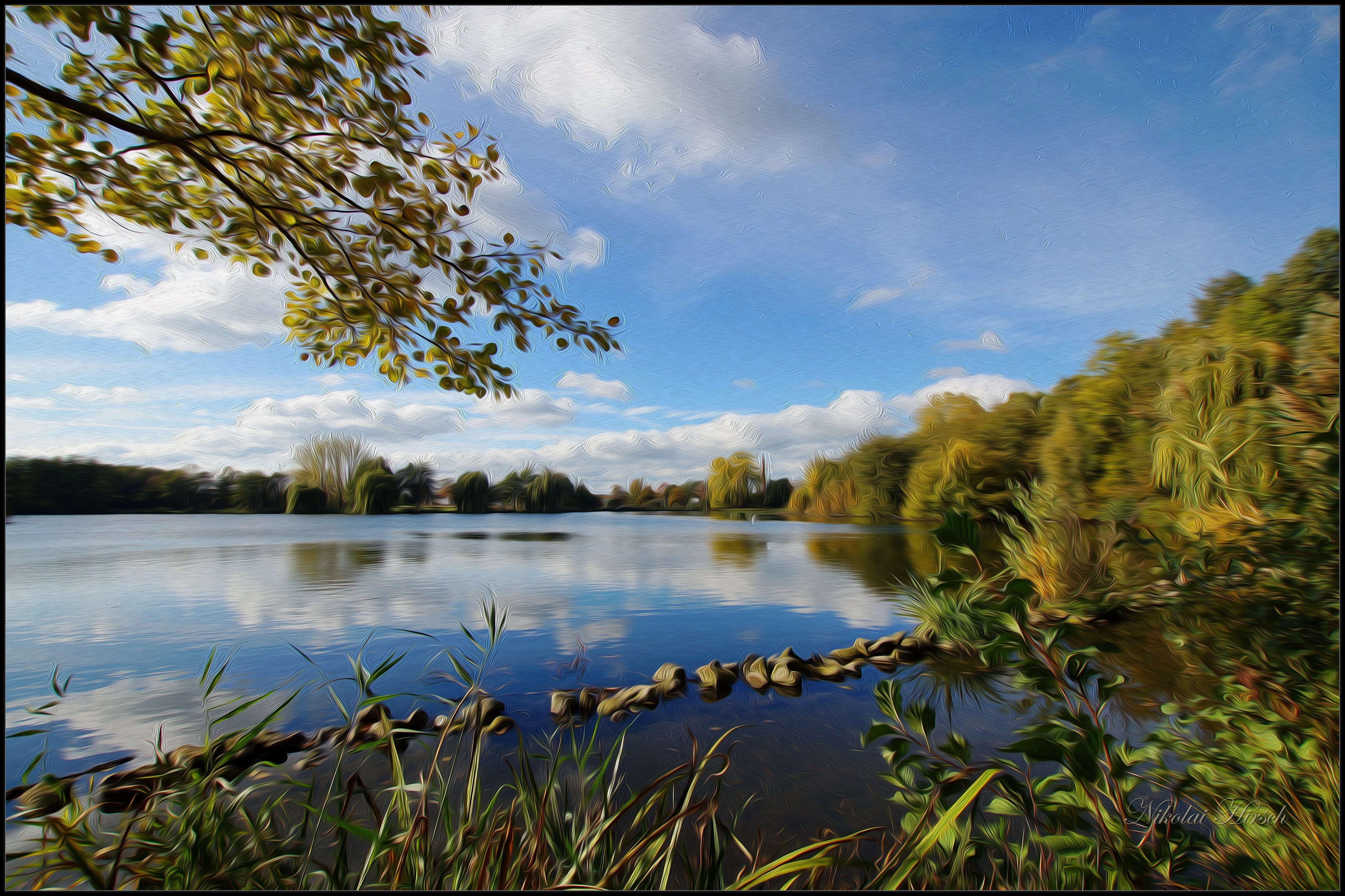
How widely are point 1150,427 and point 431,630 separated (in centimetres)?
578

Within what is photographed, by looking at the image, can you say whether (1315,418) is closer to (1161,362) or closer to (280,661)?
(1161,362)

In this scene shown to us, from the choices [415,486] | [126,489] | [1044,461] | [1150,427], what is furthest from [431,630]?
[1150,427]

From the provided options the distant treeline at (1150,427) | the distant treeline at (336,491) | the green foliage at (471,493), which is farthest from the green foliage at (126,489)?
the distant treeline at (1150,427)

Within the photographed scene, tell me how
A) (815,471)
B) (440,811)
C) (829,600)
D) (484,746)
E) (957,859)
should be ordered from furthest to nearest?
(829,600), (815,471), (484,746), (440,811), (957,859)

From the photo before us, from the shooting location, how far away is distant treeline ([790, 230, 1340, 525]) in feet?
6.79

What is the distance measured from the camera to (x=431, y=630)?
10.5ft

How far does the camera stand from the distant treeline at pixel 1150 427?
2.07 m

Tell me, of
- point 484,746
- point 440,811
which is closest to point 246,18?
point 440,811

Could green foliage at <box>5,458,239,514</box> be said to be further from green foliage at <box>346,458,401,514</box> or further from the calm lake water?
green foliage at <box>346,458,401,514</box>

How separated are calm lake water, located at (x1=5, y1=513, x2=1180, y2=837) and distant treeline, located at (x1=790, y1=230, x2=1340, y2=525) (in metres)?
0.66

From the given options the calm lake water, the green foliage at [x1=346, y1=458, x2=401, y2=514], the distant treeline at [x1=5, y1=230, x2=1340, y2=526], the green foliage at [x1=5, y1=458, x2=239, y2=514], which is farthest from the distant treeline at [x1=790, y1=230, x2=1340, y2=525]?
the green foliage at [x1=5, y1=458, x2=239, y2=514]

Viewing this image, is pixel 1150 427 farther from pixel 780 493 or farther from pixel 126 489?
pixel 126 489

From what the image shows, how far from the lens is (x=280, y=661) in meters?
3.76

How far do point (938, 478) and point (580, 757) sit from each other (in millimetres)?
3515
